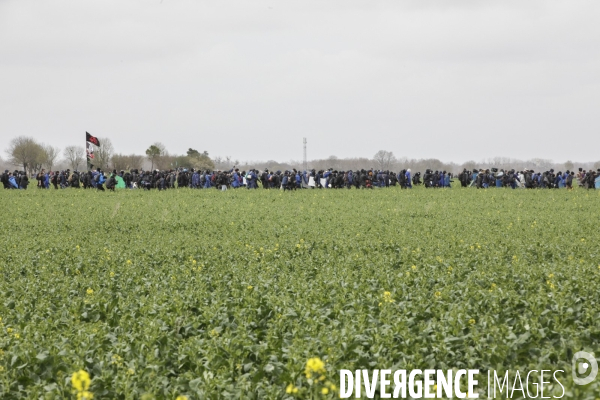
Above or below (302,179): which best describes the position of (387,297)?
below

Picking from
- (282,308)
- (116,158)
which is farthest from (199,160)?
(282,308)

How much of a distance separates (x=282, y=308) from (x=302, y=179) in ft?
123

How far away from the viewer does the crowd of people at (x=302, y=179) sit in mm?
42812

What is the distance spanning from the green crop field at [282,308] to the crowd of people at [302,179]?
27.2 meters

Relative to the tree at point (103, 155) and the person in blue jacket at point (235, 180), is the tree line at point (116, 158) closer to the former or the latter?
Result: the tree at point (103, 155)

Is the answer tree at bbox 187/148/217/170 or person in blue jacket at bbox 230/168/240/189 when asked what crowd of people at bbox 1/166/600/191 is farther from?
tree at bbox 187/148/217/170

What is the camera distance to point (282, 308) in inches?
309

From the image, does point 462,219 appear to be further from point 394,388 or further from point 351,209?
point 394,388

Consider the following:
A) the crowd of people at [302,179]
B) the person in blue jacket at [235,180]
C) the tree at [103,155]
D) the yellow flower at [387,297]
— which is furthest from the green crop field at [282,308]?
the tree at [103,155]

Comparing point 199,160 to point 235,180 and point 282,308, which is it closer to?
point 235,180

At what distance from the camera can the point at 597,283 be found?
873cm

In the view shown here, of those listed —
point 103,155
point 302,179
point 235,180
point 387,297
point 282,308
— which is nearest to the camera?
point 282,308

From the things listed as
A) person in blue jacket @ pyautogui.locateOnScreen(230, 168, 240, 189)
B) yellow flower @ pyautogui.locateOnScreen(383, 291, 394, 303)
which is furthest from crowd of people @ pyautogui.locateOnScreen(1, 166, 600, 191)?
yellow flower @ pyautogui.locateOnScreen(383, 291, 394, 303)

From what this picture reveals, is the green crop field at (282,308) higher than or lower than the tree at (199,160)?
lower
